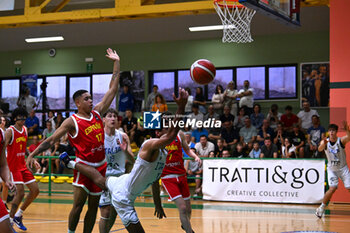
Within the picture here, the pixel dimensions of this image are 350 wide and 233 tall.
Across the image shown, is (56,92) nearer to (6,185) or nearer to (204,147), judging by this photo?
(204,147)

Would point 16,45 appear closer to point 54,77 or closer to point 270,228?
point 54,77

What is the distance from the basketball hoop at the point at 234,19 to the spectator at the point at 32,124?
9676 mm

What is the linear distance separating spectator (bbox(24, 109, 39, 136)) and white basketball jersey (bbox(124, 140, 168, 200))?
48.4 ft

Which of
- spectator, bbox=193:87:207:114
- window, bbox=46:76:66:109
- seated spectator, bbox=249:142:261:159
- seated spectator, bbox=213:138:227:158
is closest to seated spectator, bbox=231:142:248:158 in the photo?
seated spectator, bbox=249:142:261:159

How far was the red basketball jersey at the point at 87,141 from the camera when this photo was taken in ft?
21.5

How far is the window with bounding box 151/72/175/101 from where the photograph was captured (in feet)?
68.1

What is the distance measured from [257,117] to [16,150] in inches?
337

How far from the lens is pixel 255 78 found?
19.6 m

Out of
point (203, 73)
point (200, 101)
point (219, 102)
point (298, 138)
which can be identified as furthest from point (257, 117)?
point (203, 73)

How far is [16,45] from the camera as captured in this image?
22609mm

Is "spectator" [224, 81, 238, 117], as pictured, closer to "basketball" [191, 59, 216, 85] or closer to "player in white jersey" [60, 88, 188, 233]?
"basketball" [191, 59, 216, 85]

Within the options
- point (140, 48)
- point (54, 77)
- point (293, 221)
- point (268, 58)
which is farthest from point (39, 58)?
point (293, 221)

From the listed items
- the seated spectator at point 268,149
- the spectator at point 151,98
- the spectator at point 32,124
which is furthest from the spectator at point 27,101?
the seated spectator at point 268,149

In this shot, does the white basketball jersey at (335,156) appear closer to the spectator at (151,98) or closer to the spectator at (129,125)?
the spectator at (129,125)
